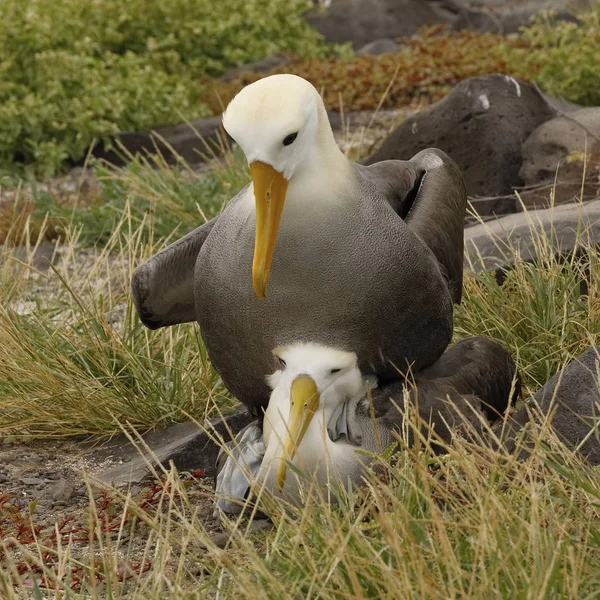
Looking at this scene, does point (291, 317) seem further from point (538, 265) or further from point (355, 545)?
point (538, 265)

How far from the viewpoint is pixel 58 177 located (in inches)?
356

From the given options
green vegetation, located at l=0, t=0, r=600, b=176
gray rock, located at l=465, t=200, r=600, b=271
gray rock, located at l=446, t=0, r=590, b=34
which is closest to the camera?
gray rock, located at l=465, t=200, r=600, b=271

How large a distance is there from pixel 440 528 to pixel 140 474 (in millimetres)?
1772

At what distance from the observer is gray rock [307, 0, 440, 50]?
16141 millimetres

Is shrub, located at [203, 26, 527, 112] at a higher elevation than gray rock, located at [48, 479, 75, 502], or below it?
below

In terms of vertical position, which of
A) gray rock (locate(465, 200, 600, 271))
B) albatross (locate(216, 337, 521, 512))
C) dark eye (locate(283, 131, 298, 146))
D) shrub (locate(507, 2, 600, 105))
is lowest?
shrub (locate(507, 2, 600, 105))

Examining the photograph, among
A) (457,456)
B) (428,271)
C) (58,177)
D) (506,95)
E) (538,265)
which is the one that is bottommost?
(58,177)

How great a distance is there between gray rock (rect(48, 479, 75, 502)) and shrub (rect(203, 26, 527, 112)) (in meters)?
6.32

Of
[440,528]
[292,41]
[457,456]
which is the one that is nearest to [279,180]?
[457,456]

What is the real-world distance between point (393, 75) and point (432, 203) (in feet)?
19.7

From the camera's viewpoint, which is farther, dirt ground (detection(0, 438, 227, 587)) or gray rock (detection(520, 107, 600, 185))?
gray rock (detection(520, 107, 600, 185))

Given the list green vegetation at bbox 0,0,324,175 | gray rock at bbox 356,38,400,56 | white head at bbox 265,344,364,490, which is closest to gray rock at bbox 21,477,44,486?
white head at bbox 265,344,364,490

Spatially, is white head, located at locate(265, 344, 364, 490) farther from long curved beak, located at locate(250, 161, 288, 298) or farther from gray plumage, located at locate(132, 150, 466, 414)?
long curved beak, located at locate(250, 161, 288, 298)

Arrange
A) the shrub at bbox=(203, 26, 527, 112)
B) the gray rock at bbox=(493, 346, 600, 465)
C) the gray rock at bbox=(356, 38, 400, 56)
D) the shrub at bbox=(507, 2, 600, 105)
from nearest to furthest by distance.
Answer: the gray rock at bbox=(493, 346, 600, 465)
the shrub at bbox=(507, 2, 600, 105)
the shrub at bbox=(203, 26, 527, 112)
the gray rock at bbox=(356, 38, 400, 56)
